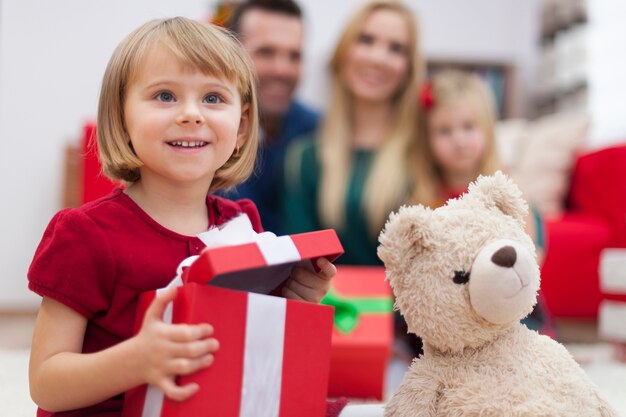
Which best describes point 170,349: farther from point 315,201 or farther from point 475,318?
point 315,201

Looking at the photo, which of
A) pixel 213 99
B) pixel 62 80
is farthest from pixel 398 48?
pixel 62 80

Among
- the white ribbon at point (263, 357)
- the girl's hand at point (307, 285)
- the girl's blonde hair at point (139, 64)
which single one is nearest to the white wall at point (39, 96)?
the girl's blonde hair at point (139, 64)

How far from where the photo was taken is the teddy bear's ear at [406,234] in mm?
668

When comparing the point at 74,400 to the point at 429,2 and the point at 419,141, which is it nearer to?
the point at 419,141

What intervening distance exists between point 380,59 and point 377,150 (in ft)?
0.90

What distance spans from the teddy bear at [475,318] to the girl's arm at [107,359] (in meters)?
0.22

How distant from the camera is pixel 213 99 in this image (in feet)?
2.40

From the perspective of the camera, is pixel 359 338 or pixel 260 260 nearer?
pixel 260 260

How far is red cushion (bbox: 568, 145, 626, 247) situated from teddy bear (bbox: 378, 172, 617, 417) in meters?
1.53

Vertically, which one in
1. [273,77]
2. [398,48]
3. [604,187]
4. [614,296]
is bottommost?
[614,296]

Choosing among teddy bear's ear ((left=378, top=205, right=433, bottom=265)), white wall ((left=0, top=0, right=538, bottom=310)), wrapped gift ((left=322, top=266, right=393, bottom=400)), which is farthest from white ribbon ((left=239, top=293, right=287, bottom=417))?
white wall ((left=0, top=0, right=538, bottom=310))

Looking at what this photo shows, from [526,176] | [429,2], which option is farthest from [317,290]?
[429,2]

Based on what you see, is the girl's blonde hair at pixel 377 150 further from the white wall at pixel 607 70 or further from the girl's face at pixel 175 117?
the white wall at pixel 607 70

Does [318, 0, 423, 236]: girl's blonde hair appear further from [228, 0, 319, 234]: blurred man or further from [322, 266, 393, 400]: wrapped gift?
[322, 266, 393, 400]: wrapped gift
